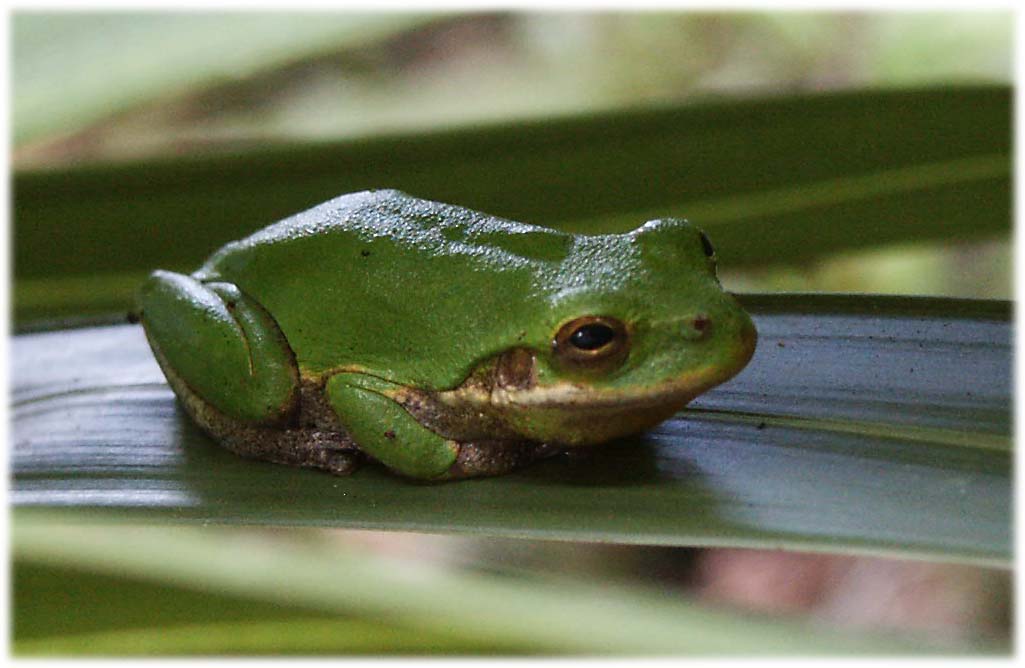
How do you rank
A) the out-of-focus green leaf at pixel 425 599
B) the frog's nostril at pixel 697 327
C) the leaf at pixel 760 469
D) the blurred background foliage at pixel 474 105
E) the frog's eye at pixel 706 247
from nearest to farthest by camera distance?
the leaf at pixel 760 469, the frog's nostril at pixel 697 327, the frog's eye at pixel 706 247, the out-of-focus green leaf at pixel 425 599, the blurred background foliage at pixel 474 105

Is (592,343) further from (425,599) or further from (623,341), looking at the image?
(425,599)

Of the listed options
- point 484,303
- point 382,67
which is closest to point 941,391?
point 484,303

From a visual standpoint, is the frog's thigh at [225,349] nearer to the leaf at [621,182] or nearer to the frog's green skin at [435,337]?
the frog's green skin at [435,337]

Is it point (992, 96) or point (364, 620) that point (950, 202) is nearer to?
point (992, 96)

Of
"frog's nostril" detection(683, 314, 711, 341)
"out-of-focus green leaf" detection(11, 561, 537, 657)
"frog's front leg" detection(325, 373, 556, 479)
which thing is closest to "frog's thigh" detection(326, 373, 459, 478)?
"frog's front leg" detection(325, 373, 556, 479)

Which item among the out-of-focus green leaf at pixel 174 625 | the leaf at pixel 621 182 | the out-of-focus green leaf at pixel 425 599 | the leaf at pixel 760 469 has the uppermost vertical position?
the leaf at pixel 621 182

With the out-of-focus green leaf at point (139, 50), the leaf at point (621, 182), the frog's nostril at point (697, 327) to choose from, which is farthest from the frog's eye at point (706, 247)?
the out-of-focus green leaf at point (139, 50)
